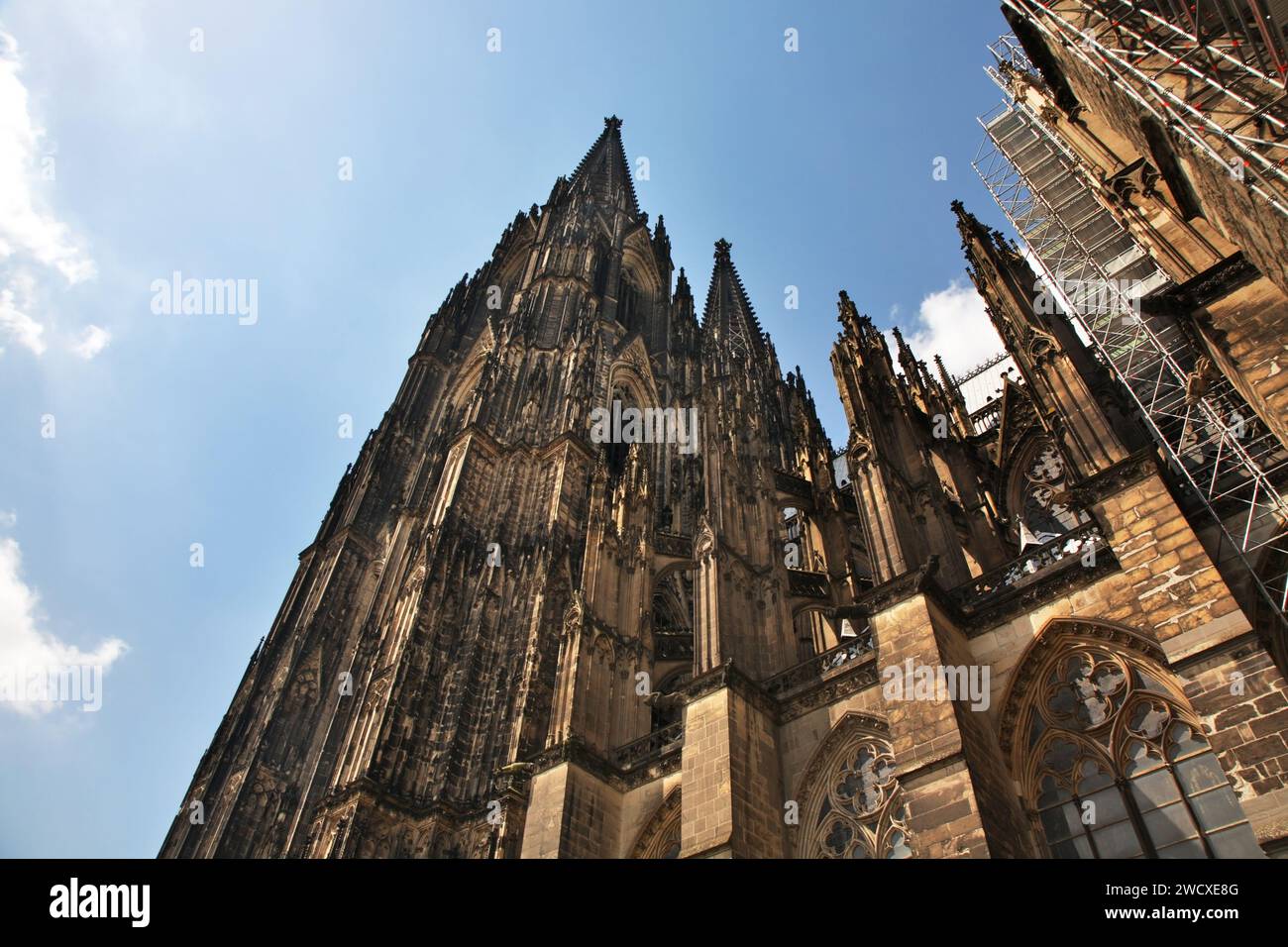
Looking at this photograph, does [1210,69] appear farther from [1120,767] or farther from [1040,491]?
[1040,491]

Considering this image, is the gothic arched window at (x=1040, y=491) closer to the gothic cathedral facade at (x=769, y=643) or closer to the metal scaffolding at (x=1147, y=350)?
the gothic cathedral facade at (x=769, y=643)

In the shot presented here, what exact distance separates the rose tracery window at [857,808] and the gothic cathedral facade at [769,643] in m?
0.05

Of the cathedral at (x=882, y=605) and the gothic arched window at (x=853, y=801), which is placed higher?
the cathedral at (x=882, y=605)

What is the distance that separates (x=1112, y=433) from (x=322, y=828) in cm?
1594

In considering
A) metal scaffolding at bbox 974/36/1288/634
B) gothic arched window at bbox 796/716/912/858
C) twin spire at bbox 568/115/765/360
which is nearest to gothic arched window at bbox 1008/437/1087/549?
metal scaffolding at bbox 974/36/1288/634

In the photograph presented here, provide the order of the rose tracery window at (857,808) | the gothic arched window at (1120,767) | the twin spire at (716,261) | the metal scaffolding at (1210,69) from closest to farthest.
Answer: the metal scaffolding at (1210,69)
the gothic arched window at (1120,767)
the rose tracery window at (857,808)
the twin spire at (716,261)

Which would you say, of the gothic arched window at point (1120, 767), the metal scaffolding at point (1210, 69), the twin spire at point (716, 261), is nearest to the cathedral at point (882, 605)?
the gothic arched window at point (1120, 767)

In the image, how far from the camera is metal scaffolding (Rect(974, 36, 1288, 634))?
30.1 ft

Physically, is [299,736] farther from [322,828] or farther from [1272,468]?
[1272,468]

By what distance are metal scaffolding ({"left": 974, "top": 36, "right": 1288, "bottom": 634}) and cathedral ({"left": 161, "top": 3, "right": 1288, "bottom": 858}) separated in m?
0.07

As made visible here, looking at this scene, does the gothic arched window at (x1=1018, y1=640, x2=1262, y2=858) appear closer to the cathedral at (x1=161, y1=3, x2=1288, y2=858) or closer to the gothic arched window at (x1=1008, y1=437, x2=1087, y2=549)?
the cathedral at (x1=161, y1=3, x2=1288, y2=858)

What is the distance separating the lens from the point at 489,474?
25281 mm

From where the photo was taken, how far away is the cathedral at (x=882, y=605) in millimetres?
8977
